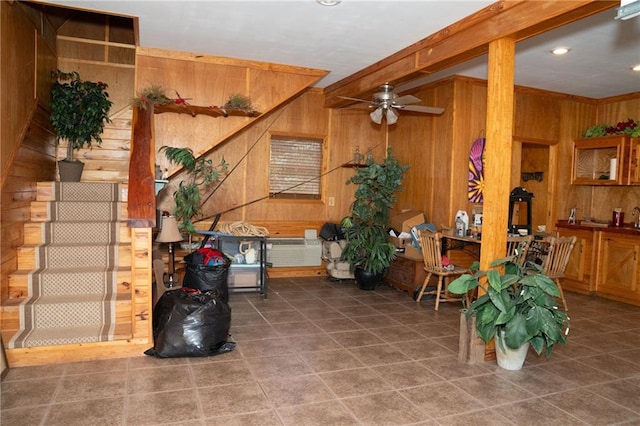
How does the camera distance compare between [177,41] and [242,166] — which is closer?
Result: [177,41]

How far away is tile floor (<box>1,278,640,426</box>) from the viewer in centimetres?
255

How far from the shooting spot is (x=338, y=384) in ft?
9.75

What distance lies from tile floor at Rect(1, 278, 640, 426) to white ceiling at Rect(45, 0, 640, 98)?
9.10 ft

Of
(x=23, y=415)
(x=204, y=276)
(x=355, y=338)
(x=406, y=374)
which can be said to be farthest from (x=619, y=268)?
(x=23, y=415)

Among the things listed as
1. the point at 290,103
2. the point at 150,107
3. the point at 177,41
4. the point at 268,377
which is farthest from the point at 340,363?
the point at 290,103

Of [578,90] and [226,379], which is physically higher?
[578,90]

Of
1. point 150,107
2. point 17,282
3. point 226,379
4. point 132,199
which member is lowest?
point 226,379

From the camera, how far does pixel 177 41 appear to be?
4.43 metres

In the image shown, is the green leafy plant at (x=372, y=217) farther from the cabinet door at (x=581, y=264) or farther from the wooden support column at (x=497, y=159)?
the cabinet door at (x=581, y=264)

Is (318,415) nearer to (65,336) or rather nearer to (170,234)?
(65,336)

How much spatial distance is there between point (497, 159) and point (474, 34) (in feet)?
3.48

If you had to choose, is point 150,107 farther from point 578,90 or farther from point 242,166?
point 578,90

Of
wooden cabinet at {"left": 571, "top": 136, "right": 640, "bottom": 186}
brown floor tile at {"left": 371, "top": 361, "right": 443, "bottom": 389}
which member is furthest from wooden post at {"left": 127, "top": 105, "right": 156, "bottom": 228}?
wooden cabinet at {"left": 571, "top": 136, "right": 640, "bottom": 186}

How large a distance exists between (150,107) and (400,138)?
3.77 meters
